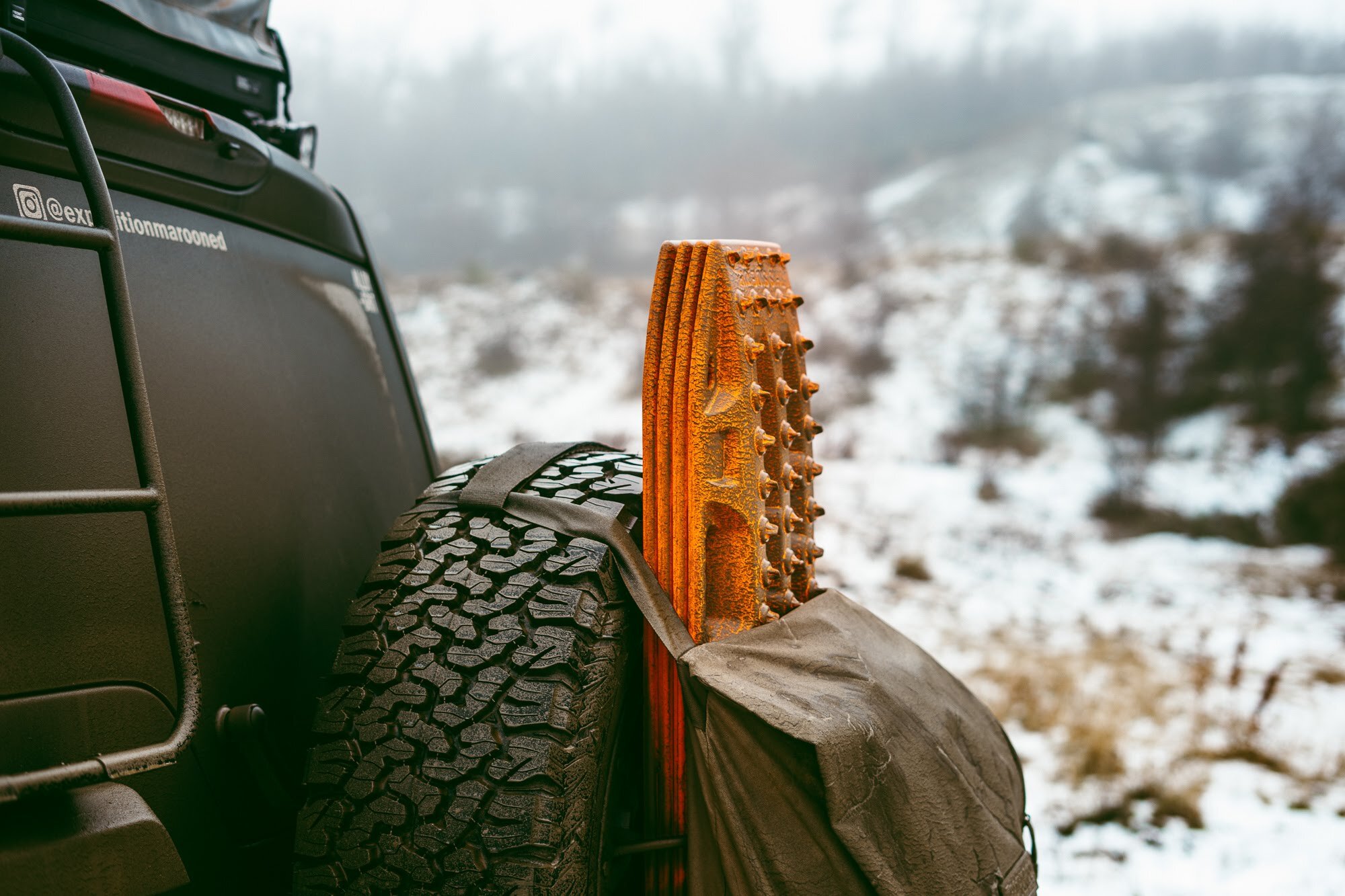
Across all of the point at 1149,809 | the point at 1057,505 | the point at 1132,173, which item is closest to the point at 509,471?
the point at 1149,809

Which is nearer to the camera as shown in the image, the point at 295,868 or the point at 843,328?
the point at 295,868

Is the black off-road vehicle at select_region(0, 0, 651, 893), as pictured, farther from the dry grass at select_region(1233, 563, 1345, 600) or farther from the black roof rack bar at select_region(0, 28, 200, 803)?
the dry grass at select_region(1233, 563, 1345, 600)

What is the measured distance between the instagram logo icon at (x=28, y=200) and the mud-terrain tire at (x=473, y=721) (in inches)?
29.9

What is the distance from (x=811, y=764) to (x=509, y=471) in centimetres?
74

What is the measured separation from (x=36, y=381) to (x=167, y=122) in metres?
0.58

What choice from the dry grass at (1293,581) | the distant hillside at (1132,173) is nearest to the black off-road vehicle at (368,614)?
the dry grass at (1293,581)

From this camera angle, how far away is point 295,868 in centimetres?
156

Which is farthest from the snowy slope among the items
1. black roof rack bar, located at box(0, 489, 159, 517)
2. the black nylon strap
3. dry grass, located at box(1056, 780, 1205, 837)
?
black roof rack bar, located at box(0, 489, 159, 517)

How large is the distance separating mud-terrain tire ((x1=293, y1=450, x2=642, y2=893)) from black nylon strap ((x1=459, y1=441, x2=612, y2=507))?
0.06 metres

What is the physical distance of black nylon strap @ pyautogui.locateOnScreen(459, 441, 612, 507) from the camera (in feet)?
5.76

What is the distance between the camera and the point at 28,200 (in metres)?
1.50

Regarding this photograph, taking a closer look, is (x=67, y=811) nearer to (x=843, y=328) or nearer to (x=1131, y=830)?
(x=1131, y=830)

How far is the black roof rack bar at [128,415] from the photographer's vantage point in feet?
4.02

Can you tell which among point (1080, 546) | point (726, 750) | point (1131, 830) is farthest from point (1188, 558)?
point (726, 750)
